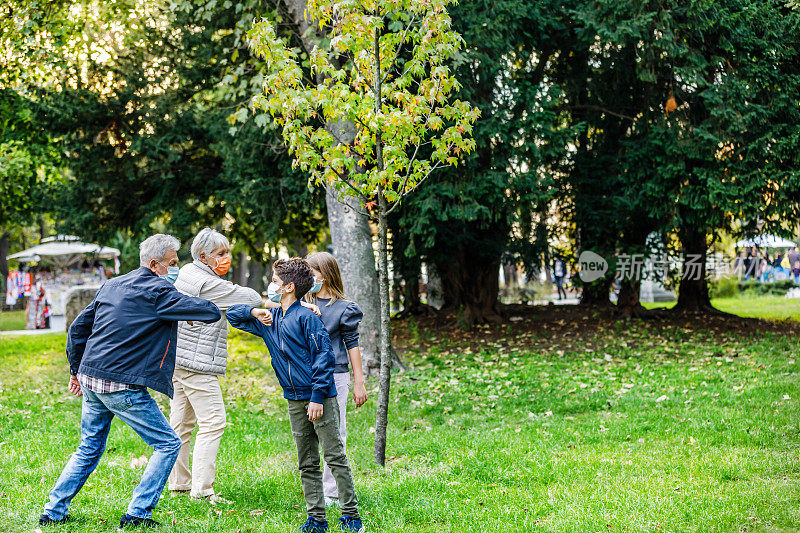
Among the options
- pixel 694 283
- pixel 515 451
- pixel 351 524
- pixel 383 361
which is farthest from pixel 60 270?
pixel 351 524

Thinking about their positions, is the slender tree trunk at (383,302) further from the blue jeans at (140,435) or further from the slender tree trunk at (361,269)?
the slender tree trunk at (361,269)

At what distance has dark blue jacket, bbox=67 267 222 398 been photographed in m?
4.13

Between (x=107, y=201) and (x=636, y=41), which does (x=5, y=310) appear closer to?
(x=107, y=201)

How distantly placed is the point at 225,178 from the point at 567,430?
9.94 m

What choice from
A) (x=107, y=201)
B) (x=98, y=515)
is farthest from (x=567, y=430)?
(x=107, y=201)

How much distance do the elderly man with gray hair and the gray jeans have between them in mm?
784

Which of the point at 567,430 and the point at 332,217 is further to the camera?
the point at 332,217

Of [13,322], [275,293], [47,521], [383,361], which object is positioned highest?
[275,293]

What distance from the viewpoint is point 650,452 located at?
5.89 m

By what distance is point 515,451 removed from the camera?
240 inches

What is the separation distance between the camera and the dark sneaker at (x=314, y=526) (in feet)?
13.8

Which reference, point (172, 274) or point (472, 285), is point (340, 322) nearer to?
point (172, 274)

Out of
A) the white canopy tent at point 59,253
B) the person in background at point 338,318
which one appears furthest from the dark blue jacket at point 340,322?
the white canopy tent at point 59,253

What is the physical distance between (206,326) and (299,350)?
1.00 metres
